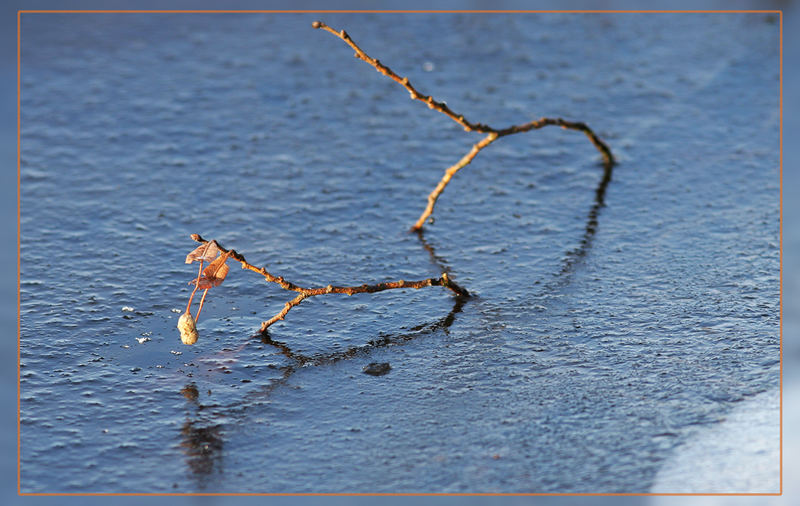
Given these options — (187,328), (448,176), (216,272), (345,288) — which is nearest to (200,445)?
(187,328)

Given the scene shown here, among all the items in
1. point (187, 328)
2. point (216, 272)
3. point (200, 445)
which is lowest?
point (200, 445)

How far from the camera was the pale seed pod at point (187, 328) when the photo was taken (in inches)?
200

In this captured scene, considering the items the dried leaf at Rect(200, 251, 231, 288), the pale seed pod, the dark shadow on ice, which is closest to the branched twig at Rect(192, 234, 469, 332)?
the dried leaf at Rect(200, 251, 231, 288)

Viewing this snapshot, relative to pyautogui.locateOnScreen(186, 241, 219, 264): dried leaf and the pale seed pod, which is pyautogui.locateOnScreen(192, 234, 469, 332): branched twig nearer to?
pyautogui.locateOnScreen(186, 241, 219, 264): dried leaf

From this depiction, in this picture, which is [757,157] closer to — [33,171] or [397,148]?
[397,148]

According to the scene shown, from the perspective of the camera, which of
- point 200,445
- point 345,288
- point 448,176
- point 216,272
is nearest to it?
point 200,445

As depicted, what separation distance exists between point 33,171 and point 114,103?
110cm

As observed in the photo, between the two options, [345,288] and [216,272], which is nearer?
[216,272]

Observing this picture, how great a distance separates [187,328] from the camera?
508cm

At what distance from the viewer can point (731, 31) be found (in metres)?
9.22

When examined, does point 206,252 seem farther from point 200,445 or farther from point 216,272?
point 200,445

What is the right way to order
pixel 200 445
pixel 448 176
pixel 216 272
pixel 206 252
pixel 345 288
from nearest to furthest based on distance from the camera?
pixel 200 445 < pixel 206 252 < pixel 216 272 < pixel 345 288 < pixel 448 176

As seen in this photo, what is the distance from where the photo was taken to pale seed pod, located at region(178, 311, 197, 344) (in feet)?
16.6

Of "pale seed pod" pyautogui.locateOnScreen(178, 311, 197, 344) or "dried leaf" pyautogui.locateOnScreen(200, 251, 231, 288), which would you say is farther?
"dried leaf" pyautogui.locateOnScreen(200, 251, 231, 288)
